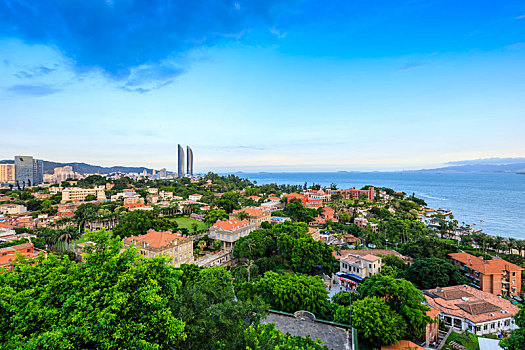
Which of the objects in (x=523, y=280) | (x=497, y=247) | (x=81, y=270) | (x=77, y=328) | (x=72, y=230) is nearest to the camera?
(x=77, y=328)

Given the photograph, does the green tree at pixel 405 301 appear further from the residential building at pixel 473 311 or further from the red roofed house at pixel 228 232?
the red roofed house at pixel 228 232

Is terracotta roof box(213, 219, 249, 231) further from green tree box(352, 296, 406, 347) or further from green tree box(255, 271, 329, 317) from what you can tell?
green tree box(352, 296, 406, 347)

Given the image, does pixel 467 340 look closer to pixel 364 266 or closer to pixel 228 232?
pixel 364 266

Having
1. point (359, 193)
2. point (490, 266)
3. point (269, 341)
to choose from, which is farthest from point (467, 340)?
point (359, 193)

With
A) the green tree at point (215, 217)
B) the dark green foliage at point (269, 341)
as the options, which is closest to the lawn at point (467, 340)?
the dark green foliage at point (269, 341)

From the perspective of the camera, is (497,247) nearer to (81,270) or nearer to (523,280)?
(523,280)

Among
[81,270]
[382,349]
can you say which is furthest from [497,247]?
[81,270]

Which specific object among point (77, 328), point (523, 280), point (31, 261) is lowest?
point (523, 280)

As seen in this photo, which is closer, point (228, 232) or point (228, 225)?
point (228, 232)
